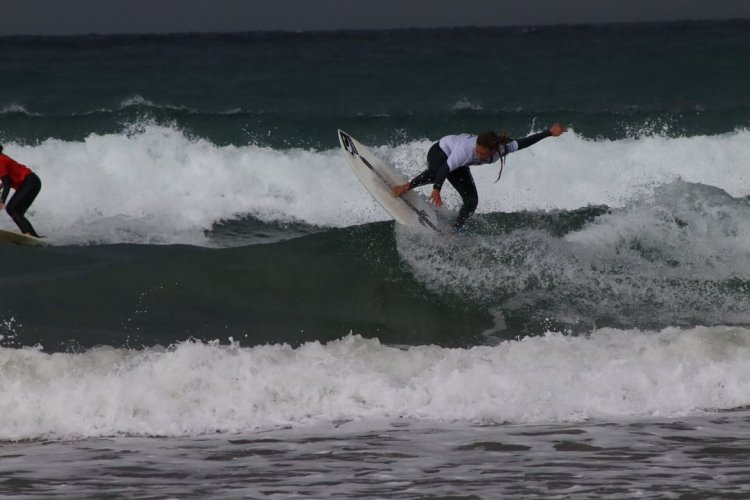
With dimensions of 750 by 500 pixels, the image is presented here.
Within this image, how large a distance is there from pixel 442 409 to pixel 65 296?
14.2 feet

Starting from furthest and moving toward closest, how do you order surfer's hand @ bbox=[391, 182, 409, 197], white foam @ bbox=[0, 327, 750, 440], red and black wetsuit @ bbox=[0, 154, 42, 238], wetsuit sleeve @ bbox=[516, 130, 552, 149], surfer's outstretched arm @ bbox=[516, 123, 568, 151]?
red and black wetsuit @ bbox=[0, 154, 42, 238] → surfer's hand @ bbox=[391, 182, 409, 197] → wetsuit sleeve @ bbox=[516, 130, 552, 149] → surfer's outstretched arm @ bbox=[516, 123, 568, 151] → white foam @ bbox=[0, 327, 750, 440]

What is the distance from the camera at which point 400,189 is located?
11.1 meters

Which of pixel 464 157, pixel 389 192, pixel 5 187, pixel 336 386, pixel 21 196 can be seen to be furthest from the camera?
pixel 389 192

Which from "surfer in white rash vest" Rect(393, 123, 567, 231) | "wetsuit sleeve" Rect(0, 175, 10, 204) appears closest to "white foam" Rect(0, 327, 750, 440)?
"surfer in white rash vest" Rect(393, 123, 567, 231)

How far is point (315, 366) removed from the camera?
802cm

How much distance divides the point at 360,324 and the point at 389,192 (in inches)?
78.4

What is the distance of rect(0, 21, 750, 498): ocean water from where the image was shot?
6242 millimetres

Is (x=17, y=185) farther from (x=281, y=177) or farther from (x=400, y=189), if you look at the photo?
(x=281, y=177)

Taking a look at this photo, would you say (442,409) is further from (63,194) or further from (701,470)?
(63,194)

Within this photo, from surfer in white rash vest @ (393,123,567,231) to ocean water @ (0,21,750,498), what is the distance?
0.62 m

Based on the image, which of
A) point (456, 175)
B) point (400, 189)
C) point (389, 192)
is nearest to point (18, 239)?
point (389, 192)

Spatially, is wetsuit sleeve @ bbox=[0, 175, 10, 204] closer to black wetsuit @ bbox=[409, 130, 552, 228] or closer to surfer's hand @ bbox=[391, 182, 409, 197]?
surfer's hand @ bbox=[391, 182, 409, 197]

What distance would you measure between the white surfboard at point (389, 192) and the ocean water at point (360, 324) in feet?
0.80

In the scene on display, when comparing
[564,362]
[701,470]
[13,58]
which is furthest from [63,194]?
[13,58]
